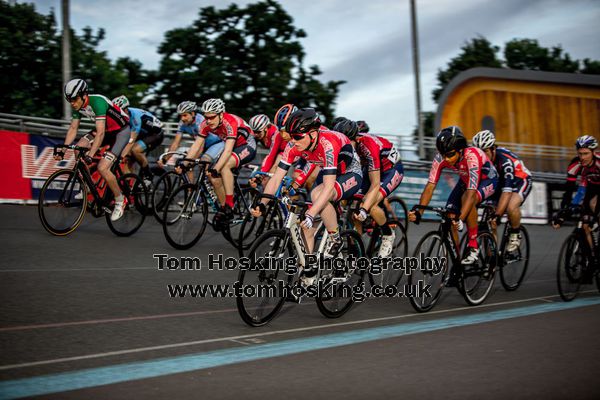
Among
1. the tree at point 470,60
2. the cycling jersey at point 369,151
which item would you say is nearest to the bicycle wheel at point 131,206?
the cycling jersey at point 369,151

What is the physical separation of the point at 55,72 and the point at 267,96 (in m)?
9.31

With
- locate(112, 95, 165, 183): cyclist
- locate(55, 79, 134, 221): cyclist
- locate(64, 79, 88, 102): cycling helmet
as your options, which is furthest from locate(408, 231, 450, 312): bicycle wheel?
locate(112, 95, 165, 183): cyclist

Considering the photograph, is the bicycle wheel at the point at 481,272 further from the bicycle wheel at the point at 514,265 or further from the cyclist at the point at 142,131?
the cyclist at the point at 142,131

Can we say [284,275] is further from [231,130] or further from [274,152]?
[231,130]

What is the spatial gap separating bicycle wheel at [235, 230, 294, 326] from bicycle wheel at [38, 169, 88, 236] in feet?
13.4

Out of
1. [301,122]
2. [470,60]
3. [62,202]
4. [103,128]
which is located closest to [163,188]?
[103,128]

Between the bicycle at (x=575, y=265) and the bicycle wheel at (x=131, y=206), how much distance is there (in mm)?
5960

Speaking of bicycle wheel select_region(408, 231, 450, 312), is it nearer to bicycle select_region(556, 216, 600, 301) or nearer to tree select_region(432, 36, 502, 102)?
bicycle select_region(556, 216, 600, 301)

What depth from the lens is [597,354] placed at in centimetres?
533

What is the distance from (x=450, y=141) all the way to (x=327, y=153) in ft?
5.87

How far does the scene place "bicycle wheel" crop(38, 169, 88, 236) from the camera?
8.66 metres

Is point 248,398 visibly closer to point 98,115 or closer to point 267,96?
point 98,115

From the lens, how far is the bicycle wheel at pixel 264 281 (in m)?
5.48

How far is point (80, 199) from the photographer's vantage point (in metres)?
8.96
